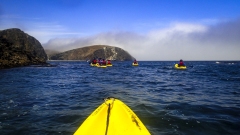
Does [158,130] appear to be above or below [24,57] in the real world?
below

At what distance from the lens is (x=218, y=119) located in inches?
320

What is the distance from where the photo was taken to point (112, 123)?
427 centimetres

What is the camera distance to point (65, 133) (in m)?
6.43

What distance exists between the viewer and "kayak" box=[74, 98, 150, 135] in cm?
420

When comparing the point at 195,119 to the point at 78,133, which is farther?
the point at 195,119

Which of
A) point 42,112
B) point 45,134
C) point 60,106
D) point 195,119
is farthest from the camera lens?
point 60,106

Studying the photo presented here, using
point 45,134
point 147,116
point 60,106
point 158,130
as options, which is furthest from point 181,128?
point 60,106

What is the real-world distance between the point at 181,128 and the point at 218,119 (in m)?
2.17

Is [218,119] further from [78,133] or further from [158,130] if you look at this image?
[78,133]

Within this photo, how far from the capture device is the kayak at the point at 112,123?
4.20m

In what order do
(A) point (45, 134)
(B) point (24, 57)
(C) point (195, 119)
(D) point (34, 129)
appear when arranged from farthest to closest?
(B) point (24, 57), (C) point (195, 119), (D) point (34, 129), (A) point (45, 134)

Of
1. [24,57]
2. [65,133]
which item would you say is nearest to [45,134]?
[65,133]

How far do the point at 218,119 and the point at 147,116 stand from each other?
9.84ft

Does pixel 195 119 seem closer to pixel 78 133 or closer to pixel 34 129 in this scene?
pixel 78 133
